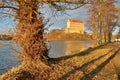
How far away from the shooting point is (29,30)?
13789 millimetres

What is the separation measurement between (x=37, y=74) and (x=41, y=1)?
3.80 metres

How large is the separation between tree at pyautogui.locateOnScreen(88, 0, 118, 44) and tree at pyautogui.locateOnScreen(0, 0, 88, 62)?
22.9 metres

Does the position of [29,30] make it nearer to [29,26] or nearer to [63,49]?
[29,26]

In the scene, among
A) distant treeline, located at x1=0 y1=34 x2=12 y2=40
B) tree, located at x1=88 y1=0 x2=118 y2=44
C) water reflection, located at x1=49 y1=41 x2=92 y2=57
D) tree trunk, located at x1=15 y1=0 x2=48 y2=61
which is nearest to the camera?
distant treeline, located at x1=0 y1=34 x2=12 y2=40

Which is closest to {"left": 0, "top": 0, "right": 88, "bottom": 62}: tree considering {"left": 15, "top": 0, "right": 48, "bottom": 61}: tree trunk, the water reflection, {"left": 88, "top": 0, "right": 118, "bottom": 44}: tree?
{"left": 15, "top": 0, "right": 48, "bottom": 61}: tree trunk

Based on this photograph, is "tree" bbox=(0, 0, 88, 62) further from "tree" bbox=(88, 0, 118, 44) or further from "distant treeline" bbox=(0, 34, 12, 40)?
"tree" bbox=(88, 0, 118, 44)

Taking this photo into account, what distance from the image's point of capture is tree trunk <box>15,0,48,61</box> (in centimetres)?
1380

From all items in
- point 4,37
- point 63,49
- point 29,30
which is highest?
A: point 29,30

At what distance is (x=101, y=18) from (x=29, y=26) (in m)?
30.3

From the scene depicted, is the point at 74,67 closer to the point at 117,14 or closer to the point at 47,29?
the point at 47,29

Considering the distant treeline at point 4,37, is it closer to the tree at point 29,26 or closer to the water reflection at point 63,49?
the tree at point 29,26

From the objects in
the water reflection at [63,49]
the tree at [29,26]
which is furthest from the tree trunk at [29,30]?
the water reflection at [63,49]

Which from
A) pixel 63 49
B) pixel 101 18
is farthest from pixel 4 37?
pixel 63 49

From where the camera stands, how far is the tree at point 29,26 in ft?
45.2
